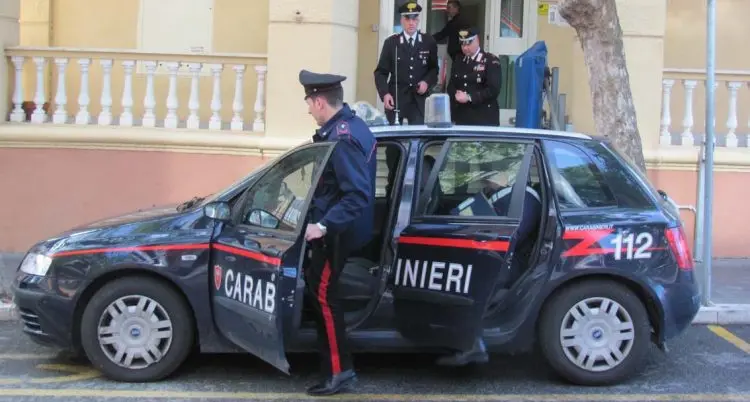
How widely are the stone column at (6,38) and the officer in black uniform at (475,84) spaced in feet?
16.3

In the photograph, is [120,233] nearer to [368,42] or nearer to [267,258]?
[267,258]

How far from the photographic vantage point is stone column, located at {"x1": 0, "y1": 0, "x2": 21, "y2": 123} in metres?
9.55

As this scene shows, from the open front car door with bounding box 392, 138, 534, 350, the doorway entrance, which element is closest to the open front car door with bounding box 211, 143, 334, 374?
the open front car door with bounding box 392, 138, 534, 350

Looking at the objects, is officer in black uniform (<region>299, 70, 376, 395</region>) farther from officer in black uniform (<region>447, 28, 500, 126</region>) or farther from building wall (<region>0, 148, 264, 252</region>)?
building wall (<region>0, 148, 264, 252</region>)

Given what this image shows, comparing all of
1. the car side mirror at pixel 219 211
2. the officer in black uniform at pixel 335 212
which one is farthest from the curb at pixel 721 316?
the car side mirror at pixel 219 211

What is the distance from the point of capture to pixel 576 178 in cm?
538

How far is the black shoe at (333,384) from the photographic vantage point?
16.7 ft

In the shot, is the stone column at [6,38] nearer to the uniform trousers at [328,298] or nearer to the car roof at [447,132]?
the car roof at [447,132]

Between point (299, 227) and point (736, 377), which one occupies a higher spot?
point (299, 227)

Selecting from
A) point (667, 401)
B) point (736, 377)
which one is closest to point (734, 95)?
point (736, 377)

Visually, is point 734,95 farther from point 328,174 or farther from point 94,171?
point 94,171

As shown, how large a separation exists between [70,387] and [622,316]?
3.38 meters

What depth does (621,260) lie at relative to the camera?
5.22 meters

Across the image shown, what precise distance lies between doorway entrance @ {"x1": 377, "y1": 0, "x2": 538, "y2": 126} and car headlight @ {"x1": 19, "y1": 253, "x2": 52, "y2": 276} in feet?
20.6
